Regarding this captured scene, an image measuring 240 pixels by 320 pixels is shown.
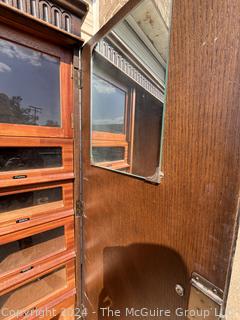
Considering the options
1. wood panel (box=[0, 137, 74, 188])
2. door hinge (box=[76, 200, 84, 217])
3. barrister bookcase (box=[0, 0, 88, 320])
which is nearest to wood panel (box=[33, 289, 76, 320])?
barrister bookcase (box=[0, 0, 88, 320])

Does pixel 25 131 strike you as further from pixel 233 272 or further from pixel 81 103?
pixel 233 272

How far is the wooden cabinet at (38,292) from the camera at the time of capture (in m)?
0.79

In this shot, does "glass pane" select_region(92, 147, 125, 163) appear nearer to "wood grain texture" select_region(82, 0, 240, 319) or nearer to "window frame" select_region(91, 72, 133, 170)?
"window frame" select_region(91, 72, 133, 170)

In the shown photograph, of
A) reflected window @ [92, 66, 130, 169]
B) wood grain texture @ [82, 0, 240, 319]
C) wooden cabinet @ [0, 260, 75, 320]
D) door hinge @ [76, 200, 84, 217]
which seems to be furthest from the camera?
door hinge @ [76, 200, 84, 217]

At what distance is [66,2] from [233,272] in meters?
1.10

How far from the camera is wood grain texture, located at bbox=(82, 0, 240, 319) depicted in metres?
0.31

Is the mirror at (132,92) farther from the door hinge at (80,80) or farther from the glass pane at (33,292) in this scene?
the glass pane at (33,292)

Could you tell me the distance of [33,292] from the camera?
87cm

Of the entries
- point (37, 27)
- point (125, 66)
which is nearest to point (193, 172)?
point (125, 66)

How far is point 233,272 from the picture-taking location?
33 cm

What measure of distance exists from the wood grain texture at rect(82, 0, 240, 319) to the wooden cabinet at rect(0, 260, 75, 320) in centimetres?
55

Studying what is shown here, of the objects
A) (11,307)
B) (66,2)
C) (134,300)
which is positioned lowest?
(11,307)

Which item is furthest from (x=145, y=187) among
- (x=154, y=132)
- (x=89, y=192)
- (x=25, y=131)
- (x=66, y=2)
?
(x=66, y=2)

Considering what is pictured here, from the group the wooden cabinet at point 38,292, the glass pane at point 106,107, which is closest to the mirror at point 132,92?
the glass pane at point 106,107
